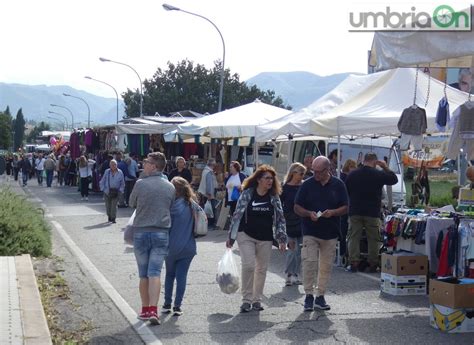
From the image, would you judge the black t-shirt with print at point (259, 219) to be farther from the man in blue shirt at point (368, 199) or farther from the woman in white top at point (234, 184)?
the woman in white top at point (234, 184)

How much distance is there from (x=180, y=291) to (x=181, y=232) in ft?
2.30

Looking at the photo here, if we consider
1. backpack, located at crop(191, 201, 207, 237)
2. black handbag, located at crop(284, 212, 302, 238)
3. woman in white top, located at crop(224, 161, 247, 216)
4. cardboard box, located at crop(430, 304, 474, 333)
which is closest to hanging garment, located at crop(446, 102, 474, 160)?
black handbag, located at crop(284, 212, 302, 238)

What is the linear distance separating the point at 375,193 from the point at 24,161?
120 feet

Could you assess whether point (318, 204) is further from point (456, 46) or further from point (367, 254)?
point (367, 254)

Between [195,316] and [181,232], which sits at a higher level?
[181,232]

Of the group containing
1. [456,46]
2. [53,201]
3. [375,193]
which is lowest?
[53,201]

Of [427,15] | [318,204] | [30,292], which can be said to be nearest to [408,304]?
[318,204]

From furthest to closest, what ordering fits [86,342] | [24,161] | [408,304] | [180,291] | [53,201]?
[24,161], [53,201], [408,304], [180,291], [86,342]

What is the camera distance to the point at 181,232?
9625 mm

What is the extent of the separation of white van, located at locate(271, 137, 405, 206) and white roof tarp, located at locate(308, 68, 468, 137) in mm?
4513

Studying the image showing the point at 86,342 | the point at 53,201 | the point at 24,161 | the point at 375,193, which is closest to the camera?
the point at 86,342

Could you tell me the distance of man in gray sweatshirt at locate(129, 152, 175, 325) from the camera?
30.2ft

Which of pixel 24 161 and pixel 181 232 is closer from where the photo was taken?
pixel 181 232

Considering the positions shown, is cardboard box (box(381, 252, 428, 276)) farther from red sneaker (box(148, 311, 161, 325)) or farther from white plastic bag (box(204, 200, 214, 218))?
white plastic bag (box(204, 200, 214, 218))
